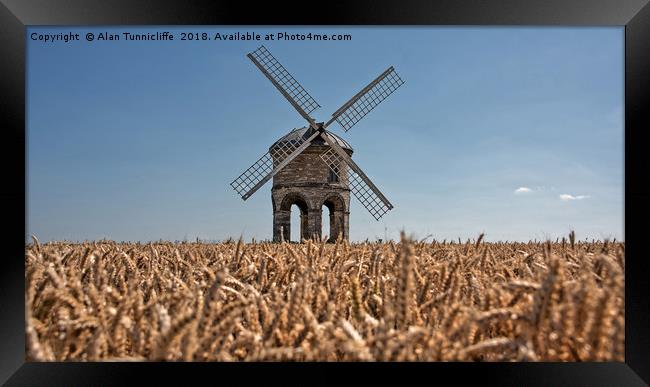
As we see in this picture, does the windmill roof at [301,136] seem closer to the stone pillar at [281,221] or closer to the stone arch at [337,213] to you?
the stone arch at [337,213]

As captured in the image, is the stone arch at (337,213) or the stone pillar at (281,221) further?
the stone arch at (337,213)

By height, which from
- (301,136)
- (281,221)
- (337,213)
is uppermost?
(301,136)

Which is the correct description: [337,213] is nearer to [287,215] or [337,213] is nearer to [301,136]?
[287,215]

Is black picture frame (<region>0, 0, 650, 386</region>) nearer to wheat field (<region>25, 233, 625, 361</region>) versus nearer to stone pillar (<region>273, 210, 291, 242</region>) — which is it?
wheat field (<region>25, 233, 625, 361</region>)

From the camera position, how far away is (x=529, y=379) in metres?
1.52

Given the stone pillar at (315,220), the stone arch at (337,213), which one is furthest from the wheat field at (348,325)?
the stone arch at (337,213)

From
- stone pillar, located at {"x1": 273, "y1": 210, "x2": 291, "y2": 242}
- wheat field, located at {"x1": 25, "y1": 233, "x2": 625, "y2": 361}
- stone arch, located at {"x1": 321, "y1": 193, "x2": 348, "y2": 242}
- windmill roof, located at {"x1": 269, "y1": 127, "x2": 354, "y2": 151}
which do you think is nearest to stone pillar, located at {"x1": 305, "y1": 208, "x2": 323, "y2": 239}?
stone arch, located at {"x1": 321, "y1": 193, "x2": 348, "y2": 242}

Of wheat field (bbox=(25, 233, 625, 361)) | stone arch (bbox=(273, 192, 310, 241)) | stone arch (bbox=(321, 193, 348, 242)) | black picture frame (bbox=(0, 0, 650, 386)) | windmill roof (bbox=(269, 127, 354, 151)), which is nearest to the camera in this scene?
wheat field (bbox=(25, 233, 625, 361))
